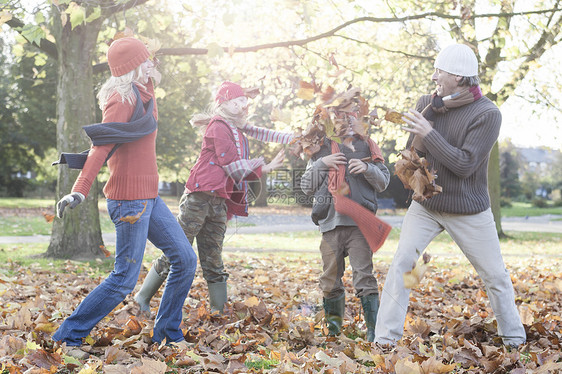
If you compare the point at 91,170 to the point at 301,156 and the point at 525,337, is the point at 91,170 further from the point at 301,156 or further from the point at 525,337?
the point at 525,337

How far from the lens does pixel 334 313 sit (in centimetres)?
421

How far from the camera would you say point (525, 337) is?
3875 millimetres

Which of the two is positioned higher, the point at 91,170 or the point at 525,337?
the point at 91,170

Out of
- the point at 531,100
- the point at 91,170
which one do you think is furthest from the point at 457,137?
the point at 531,100

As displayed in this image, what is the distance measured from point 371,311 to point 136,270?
1.68 m

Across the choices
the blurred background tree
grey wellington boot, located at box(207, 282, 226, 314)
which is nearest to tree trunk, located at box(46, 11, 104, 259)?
the blurred background tree

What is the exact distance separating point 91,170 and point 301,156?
154 centimetres

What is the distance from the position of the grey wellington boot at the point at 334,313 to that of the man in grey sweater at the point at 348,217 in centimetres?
7

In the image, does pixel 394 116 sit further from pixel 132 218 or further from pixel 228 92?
pixel 132 218

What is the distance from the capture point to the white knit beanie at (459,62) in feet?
11.9

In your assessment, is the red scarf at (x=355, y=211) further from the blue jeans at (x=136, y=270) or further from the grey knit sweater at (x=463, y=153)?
the blue jeans at (x=136, y=270)

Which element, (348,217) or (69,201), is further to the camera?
(348,217)

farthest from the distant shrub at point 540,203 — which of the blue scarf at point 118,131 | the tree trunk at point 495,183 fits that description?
the blue scarf at point 118,131

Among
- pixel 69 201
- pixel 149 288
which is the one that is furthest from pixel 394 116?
pixel 149 288
